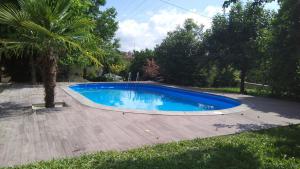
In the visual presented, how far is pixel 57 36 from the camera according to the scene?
26.1 ft

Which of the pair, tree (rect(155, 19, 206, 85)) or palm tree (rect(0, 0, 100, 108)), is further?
tree (rect(155, 19, 206, 85))

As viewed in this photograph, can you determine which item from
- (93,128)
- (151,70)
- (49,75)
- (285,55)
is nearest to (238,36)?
(285,55)

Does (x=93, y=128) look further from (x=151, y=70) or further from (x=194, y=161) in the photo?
(x=151, y=70)

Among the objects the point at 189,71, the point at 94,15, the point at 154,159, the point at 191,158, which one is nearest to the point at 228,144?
the point at 191,158

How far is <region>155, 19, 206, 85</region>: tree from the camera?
830 inches

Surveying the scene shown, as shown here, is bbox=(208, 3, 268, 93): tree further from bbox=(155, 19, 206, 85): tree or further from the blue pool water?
the blue pool water

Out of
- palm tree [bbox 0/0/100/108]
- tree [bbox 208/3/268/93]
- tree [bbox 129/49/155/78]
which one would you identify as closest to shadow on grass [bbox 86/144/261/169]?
palm tree [bbox 0/0/100/108]

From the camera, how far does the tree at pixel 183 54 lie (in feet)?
69.2

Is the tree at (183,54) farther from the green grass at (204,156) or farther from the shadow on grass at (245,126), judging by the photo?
the green grass at (204,156)

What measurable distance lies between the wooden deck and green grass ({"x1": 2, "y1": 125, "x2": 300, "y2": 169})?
0.55m

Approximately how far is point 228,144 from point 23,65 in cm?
1727

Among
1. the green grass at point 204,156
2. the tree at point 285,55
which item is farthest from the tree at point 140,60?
the green grass at point 204,156

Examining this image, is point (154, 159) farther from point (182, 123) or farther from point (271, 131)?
point (271, 131)

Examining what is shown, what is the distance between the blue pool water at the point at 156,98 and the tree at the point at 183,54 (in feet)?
8.16
